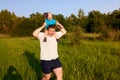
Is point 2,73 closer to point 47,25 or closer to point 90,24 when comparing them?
point 47,25

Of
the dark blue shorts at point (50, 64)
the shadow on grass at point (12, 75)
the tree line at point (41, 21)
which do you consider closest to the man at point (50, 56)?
the dark blue shorts at point (50, 64)

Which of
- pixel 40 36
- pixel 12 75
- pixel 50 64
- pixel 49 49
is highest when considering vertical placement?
pixel 40 36

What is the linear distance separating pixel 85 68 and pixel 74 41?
483 inches

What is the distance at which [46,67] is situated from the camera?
6324 mm

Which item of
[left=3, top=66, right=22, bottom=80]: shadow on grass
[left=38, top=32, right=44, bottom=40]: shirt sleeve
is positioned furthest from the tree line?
[left=38, top=32, right=44, bottom=40]: shirt sleeve

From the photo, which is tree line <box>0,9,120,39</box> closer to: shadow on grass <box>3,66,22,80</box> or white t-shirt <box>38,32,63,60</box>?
shadow on grass <box>3,66,22,80</box>

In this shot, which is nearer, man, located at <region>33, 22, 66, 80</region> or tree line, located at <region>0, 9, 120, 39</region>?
man, located at <region>33, 22, 66, 80</region>

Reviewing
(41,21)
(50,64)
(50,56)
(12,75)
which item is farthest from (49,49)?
(41,21)

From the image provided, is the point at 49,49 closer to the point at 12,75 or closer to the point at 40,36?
the point at 40,36

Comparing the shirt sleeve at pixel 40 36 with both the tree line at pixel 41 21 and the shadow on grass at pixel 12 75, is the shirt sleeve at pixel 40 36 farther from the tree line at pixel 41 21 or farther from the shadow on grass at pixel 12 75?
the tree line at pixel 41 21

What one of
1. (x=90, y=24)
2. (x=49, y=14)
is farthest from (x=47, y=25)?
(x=90, y=24)

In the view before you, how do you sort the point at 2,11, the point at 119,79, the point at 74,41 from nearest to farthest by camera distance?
the point at 119,79
the point at 74,41
the point at 2,11

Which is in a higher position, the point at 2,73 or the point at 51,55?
the point at 51,55

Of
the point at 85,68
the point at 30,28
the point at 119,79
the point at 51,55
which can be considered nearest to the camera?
the point at 51,55
